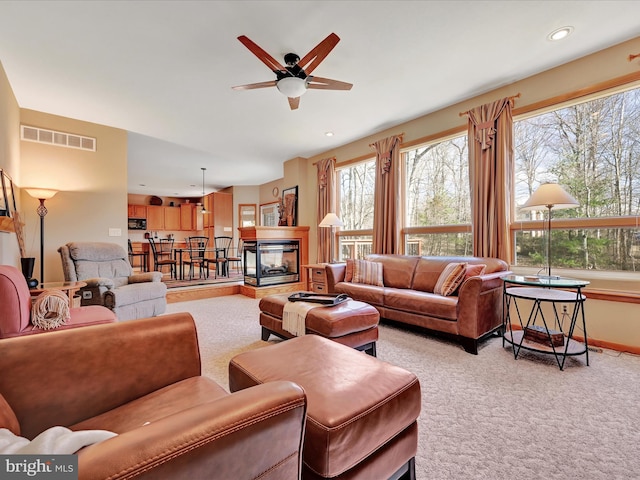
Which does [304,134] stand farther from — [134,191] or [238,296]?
[134,191]

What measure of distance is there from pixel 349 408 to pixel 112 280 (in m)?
3.75

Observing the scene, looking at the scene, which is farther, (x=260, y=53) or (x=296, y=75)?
(x=296, y=75)

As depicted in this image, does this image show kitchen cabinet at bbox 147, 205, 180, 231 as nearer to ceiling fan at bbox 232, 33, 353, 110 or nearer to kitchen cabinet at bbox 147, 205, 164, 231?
kitchen cabinet at bbox 147, 205, 164, 231

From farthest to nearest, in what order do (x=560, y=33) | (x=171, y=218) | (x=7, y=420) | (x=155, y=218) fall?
(x=171, y=218), (x=155, y=218), (x=560, y=33), (x=7, y=420)

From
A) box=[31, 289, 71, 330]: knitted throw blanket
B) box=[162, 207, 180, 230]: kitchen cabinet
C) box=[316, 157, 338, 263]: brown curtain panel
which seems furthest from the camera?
box=[162, 207, 180, 230]: kitchen cabinet

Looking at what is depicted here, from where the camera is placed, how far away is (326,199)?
5.52 m

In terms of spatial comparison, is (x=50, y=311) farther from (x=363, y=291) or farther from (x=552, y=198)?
(x=552, y=198)

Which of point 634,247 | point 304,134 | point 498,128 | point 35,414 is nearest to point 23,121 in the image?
point 304,134

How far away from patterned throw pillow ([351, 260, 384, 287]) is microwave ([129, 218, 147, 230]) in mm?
8620

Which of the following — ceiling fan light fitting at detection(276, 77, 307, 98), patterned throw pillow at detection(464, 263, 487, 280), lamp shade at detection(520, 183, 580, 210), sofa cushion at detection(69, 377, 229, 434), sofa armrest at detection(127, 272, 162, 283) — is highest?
ceiling fan light fitting at detection(276, 77, 307, 98)

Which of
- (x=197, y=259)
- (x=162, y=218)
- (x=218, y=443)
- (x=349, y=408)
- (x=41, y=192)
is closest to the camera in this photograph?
(x=218, y=443)

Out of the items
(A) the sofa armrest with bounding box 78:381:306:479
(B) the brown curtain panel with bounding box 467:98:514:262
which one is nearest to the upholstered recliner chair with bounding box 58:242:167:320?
(A) the sofa armrest with bounding box 78:381:306:479

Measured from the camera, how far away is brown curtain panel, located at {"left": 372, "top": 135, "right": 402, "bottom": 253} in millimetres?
4336

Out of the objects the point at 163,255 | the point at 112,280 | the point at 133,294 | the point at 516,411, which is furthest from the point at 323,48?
the point at 163,255
